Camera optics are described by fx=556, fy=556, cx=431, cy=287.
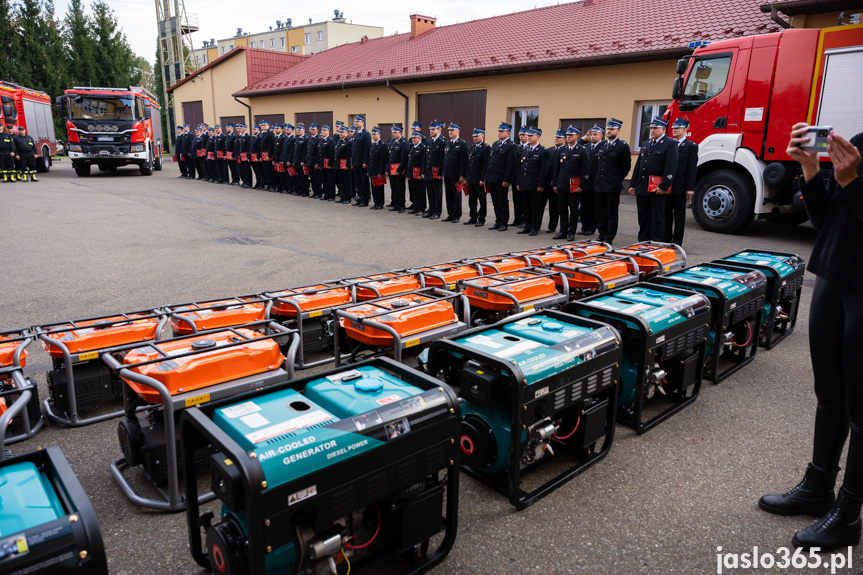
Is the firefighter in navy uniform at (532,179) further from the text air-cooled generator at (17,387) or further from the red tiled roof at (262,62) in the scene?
the red tiled roof at (262,62)

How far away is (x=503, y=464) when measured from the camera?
9.50ft

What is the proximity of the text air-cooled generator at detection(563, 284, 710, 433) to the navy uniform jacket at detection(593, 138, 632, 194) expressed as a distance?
19.2ft

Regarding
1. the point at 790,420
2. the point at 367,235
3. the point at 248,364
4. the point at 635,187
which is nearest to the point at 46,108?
the point at 367,235

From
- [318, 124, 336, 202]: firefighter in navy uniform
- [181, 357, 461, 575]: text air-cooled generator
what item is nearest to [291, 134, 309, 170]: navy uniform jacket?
[318, 124, 336, 202]: firefighter in navy uniform

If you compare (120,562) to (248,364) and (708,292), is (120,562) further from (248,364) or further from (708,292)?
(708,292)

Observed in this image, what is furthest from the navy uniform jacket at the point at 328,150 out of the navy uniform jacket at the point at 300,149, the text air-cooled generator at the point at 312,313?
the text air-cooled generator at the point at 312,313

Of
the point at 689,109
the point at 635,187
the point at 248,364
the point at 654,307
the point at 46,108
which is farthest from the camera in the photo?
the point at 46,108

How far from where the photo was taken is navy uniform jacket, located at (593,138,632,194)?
9602 mm

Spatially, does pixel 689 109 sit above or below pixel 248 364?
above

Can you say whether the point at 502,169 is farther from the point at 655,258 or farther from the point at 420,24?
the point at 420,24

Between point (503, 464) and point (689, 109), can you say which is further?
point (689, 109)

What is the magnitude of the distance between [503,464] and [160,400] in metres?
1.79

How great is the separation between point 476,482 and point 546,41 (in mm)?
18506

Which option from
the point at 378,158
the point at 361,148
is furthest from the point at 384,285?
the point at 361,148
